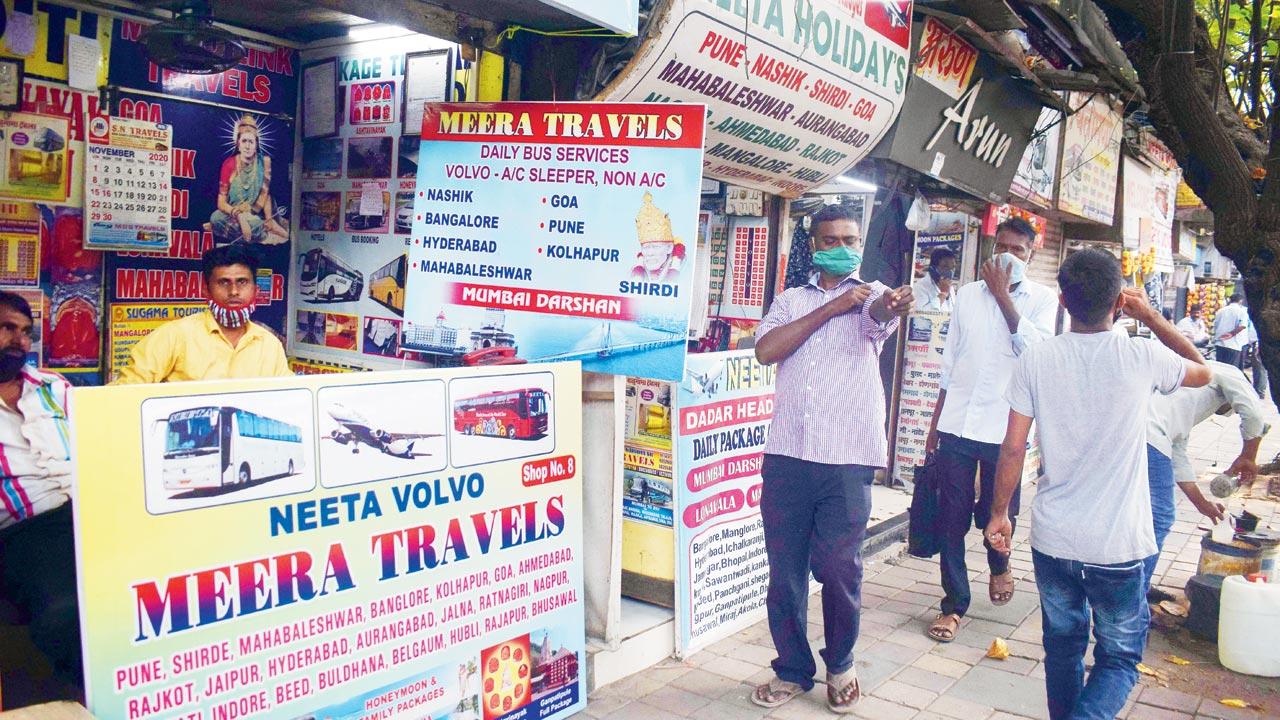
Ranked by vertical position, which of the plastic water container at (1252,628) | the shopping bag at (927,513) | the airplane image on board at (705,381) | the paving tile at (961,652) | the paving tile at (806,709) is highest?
the airplane image on board at (705,381)

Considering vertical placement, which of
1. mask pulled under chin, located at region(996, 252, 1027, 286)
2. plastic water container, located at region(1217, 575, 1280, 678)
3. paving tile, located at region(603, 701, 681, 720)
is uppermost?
mask pulled under chin, located at region(996, 252, 1027, 286)

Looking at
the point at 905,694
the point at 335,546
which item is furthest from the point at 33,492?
the point at 905,694

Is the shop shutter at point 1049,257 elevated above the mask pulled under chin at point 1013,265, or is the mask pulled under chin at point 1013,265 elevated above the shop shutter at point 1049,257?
the shop shutter at point 1049,257

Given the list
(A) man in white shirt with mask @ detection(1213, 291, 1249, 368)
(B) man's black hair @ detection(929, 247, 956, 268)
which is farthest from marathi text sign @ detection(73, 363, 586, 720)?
(A) man in white shirt with mask @ detection(1213, 291, 1249, 368)

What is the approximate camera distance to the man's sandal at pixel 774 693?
12.9ft

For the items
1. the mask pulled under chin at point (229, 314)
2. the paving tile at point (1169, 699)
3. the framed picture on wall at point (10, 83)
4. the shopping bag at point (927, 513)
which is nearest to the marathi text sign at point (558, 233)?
the mask pulled under chin at point (229, 314)

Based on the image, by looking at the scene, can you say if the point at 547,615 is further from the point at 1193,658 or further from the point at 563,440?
the point at 1193,658

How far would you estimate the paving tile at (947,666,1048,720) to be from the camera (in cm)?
408

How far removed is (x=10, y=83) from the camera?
4043 millimetres

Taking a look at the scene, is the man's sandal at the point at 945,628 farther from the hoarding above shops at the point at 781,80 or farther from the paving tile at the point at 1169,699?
the hoarding above shops at the point at 781,80

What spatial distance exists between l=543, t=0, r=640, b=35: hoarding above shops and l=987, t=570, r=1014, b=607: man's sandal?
3660 mm

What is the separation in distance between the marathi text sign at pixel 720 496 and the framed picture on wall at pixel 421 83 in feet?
5.86

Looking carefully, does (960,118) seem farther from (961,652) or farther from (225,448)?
(225,448)

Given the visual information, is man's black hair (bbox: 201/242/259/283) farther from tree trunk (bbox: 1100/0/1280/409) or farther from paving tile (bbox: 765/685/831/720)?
tree trunk (bbox: 1100/0/1280/409)
